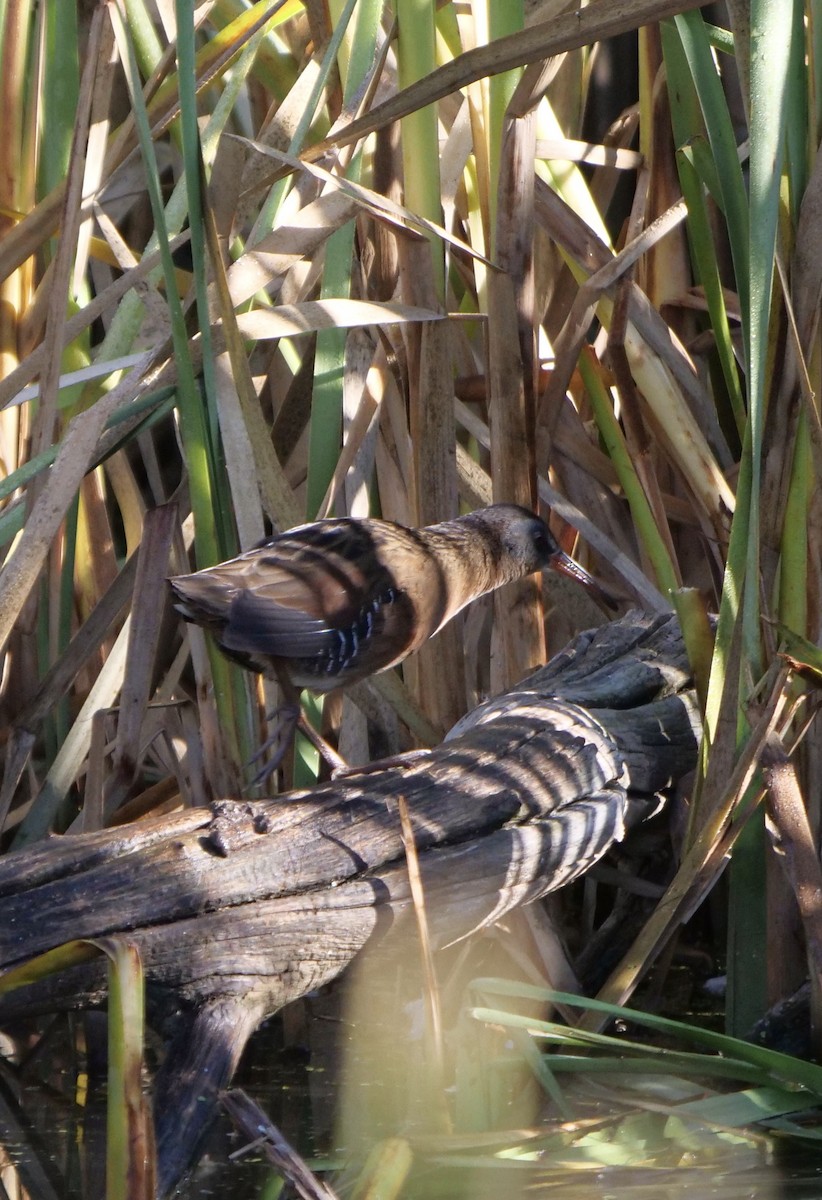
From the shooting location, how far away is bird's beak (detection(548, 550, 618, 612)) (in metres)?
2.87

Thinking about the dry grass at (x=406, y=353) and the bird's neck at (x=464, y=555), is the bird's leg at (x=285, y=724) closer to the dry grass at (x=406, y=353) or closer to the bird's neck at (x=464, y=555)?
the dry grass at (x=406, y=353)

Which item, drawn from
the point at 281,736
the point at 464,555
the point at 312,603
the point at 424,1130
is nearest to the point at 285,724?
the point at 281,736

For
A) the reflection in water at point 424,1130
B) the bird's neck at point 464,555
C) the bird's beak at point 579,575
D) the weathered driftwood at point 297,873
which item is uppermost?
the bird's neck at point 464,555

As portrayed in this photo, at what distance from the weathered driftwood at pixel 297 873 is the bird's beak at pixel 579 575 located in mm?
537

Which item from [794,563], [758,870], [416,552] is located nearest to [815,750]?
[758,870]

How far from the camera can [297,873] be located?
185 centimetres

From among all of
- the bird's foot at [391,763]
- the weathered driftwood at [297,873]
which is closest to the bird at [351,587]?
the bird's foot at [391,763]

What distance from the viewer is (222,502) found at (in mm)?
2348

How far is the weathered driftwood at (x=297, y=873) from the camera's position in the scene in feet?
5.57

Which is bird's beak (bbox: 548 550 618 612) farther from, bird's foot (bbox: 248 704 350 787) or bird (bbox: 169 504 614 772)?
bird's foot (bbox: 248 704 350 787)

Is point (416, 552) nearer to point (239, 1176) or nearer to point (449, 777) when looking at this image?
point (449, 777)

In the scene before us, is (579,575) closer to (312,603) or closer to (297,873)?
(312,603)

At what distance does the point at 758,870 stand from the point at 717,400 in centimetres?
117

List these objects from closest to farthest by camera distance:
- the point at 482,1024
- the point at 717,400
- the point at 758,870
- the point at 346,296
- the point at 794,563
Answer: the point at 482,1024, the point at 794,563, the point at 758,870, the point at 346,296, the point at 717,400
